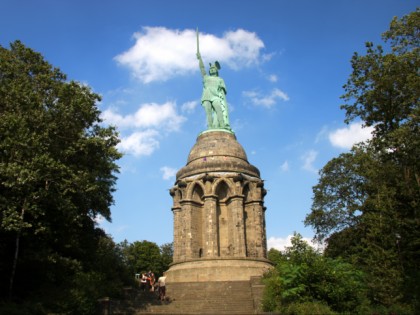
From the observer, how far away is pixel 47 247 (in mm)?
17922

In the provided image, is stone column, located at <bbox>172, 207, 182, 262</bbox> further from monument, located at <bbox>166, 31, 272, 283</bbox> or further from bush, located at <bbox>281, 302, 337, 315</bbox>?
bush, located at <bbox>281, 302, 337, 315</bbox>

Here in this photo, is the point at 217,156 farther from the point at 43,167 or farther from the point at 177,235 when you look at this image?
the point at 43,167

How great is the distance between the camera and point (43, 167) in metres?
16.2

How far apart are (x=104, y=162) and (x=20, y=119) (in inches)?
182


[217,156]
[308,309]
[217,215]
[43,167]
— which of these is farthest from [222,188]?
[308,309]

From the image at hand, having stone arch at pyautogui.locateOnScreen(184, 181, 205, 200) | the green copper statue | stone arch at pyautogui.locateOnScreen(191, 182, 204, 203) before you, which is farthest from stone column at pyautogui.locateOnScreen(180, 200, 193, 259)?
the green copper statue

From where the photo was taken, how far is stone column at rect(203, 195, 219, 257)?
25.9 m

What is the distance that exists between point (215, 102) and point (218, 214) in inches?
336

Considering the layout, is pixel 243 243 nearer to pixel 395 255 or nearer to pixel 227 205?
pixel 227 205

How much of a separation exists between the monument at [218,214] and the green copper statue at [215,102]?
722 millimetres

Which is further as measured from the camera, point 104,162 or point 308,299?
point 104,162

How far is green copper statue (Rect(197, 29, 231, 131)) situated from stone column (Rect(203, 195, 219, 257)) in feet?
20.8

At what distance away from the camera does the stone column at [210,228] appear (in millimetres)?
25875

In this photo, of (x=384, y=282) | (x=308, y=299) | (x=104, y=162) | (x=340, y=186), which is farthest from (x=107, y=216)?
(x=340, y=186)
